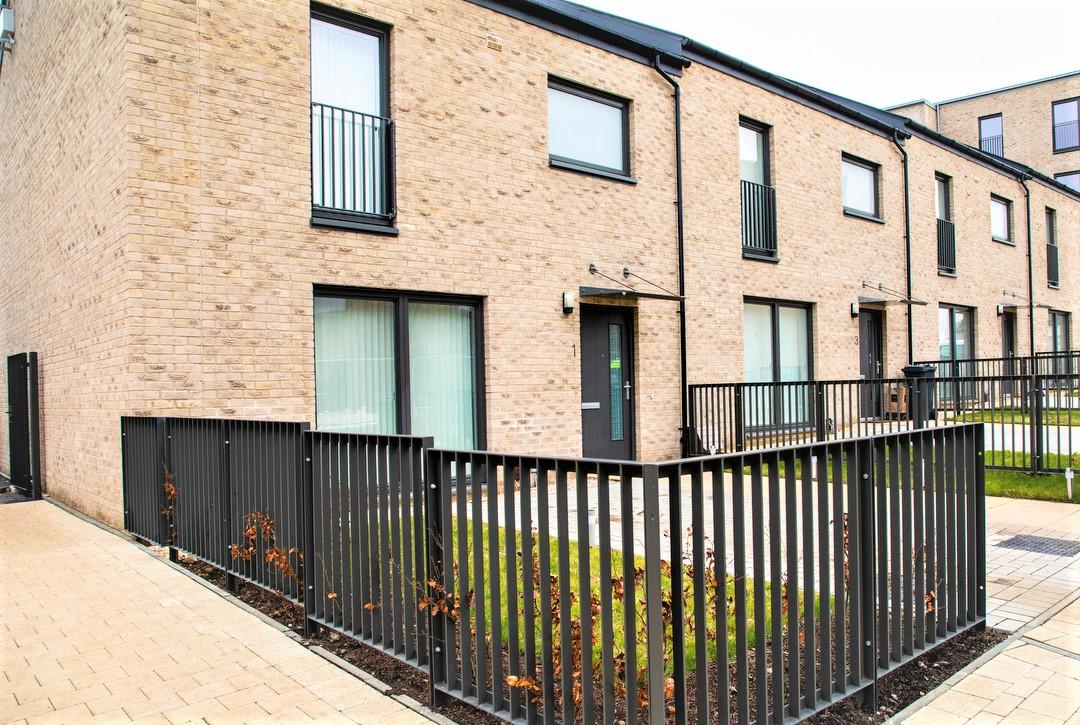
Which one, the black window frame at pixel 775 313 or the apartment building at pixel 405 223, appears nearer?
the apartment building at pixel 405 223

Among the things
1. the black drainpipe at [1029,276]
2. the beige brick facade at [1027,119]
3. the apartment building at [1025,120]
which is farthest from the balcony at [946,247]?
the beige brick facade at [1027,119]

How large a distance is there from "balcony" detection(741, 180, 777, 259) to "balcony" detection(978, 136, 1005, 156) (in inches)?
1046

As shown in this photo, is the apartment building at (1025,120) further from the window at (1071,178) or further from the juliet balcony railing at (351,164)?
the juliet balcony railing at (351,164)

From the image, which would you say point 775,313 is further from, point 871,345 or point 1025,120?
point 1025,120

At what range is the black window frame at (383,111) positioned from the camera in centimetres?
789

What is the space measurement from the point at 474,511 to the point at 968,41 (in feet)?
37.3

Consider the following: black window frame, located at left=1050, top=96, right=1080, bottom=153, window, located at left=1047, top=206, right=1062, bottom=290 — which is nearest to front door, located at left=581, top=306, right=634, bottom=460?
window, located at left=1047, top=206, right=1062, bottom=290

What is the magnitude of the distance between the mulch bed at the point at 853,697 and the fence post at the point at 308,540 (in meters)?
0.09

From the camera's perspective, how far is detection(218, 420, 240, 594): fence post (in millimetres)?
5090

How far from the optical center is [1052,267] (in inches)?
926

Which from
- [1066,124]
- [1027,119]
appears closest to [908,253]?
[1066,124]

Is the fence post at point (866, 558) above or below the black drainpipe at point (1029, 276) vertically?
below

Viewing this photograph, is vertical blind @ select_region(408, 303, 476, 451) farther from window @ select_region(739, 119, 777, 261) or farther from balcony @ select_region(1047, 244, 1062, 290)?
balcony @ select_region(1047, 244, 1062, 290)

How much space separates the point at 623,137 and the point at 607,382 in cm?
353
